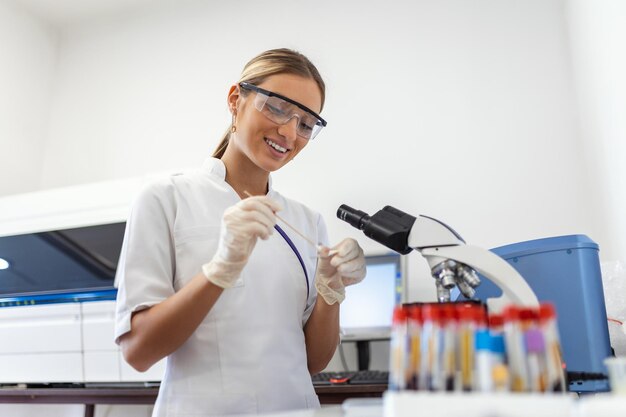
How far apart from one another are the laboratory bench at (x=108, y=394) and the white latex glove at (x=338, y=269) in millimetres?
610

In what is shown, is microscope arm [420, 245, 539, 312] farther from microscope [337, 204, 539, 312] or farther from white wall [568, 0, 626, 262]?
white wall [568, 0, 626, 262]

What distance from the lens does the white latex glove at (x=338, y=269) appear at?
104cm

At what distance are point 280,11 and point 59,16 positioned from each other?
5.08 feet

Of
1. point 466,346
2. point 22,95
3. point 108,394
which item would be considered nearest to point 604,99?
point 466,346

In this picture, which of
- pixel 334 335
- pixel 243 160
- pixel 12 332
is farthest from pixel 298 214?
pixel 12 332

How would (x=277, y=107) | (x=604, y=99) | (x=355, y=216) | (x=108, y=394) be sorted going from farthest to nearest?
(x=108, y=394), (x=604, y=99), (x=277, y=107), (x=355, y=216)

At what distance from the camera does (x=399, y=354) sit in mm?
529

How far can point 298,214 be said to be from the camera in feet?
4.51

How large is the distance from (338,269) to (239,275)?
0.21m

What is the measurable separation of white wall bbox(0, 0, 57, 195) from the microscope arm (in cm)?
297

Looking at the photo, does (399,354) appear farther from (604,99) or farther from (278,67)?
(604,99)

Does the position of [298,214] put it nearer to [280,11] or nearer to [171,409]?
[171,409]

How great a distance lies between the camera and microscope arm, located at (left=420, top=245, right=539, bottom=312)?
77cm

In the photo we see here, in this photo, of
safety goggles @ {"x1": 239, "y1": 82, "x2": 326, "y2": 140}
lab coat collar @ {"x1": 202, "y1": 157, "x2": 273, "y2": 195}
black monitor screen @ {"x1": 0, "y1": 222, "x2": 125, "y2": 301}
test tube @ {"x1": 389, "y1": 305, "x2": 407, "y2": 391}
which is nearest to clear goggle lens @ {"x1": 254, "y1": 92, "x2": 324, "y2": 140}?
safety goggles @ {"x1": 239, "y1": 82, "x2": 326, "y2": 140}
